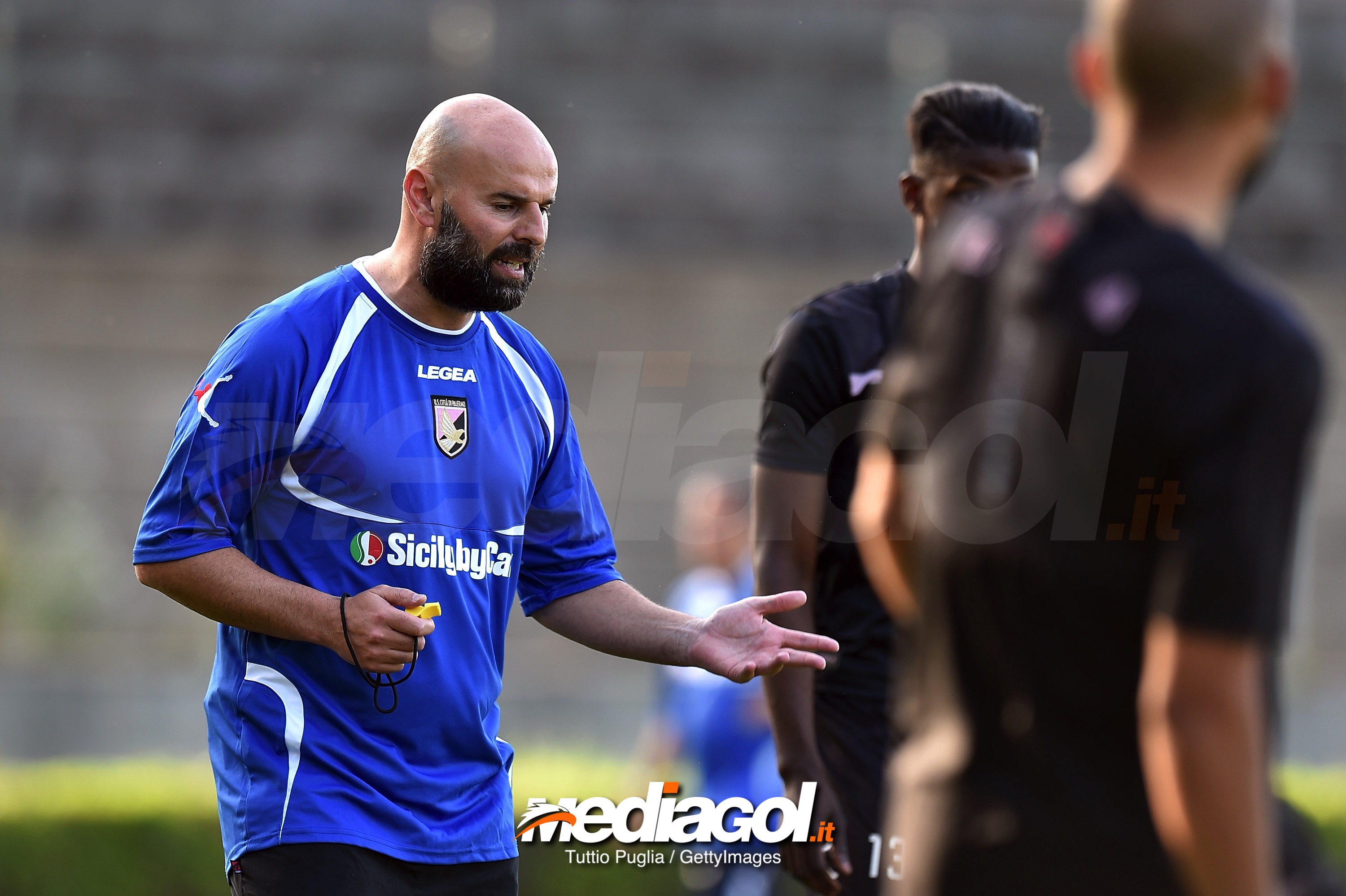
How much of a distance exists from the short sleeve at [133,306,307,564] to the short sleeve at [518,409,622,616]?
757 mm

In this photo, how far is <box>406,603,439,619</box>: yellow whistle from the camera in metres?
3.48

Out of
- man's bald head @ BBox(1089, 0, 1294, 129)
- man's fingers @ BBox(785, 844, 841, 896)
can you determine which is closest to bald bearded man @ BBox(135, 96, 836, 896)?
man's fingers @ BBox(785, 844, 841, 896)

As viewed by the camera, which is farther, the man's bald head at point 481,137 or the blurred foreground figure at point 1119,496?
the man's bald head at point 481,137

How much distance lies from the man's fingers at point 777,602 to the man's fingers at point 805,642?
6cm

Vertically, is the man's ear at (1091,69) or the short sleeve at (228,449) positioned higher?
the man's ear at (1091,69)

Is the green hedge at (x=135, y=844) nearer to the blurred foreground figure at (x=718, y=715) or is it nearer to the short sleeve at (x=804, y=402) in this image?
the blurred foreground figure at (x=718, y=715)

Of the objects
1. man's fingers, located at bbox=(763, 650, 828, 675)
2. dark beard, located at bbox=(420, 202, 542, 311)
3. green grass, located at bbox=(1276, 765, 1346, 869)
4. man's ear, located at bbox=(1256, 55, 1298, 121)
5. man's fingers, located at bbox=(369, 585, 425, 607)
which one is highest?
man's ear, located at bbox=(1256, 55, 1298, 121)

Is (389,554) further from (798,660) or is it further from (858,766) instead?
(858,766)

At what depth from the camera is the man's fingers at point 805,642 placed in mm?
3479

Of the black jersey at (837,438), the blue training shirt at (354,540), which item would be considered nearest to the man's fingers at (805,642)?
the black jersey at (837,438)

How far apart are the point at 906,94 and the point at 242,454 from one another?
53.6 feet

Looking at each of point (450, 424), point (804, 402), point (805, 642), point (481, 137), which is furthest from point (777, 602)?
point (481, 137)

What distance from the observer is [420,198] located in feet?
13.0

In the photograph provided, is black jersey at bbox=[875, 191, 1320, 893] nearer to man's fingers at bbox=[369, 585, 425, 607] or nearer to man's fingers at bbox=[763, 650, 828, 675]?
man's fingers at bbox=[763, 650, 828, 675]
